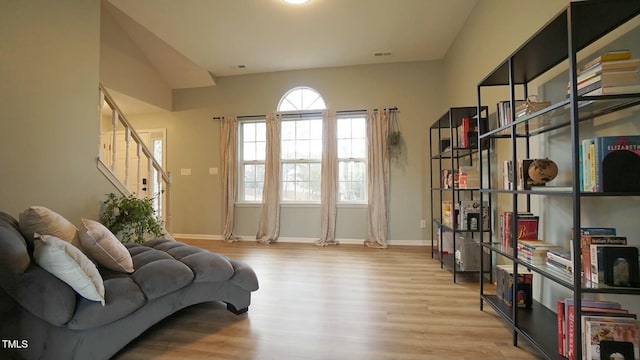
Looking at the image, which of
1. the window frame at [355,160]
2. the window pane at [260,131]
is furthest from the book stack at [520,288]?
the window pane at [260,131]

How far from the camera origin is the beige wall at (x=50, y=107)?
90.8 inches

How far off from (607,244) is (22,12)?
4.41 meters

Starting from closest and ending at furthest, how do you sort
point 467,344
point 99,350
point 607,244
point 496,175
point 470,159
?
point 607,244 → point 99,350 → point 467,344 → point 496,175 → point 470,159

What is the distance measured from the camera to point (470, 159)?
11.3 ft

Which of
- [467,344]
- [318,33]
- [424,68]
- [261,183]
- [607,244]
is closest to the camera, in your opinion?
[607,244]

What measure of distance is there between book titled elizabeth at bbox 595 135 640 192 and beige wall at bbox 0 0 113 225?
3976mm

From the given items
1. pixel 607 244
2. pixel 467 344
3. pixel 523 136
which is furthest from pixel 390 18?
pixel 467 344

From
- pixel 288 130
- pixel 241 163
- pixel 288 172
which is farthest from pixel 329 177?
pixel 241 163

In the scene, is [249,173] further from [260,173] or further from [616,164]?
[616,164]

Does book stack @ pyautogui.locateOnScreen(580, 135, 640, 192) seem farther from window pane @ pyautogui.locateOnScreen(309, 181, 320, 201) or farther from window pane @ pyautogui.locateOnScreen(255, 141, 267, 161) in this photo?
window pane @ pyautogui.locateOnScreen(255, 141, 267, 161)

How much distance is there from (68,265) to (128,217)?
73.9 inches

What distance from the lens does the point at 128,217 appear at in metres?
3.07

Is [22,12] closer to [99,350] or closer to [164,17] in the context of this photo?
[164,17]

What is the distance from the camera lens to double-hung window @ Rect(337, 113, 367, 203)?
482 centimetres
